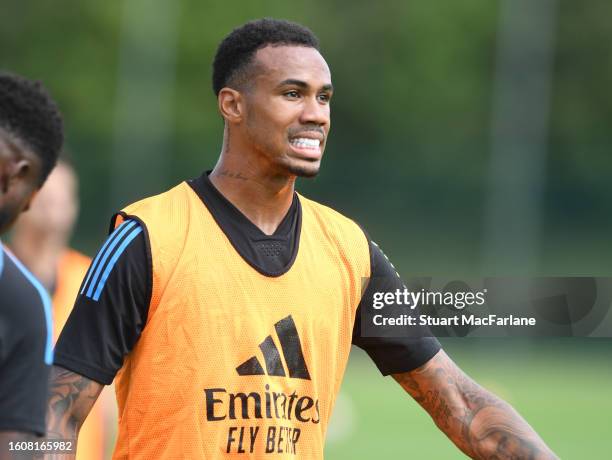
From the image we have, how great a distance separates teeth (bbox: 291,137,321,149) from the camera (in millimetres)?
4961

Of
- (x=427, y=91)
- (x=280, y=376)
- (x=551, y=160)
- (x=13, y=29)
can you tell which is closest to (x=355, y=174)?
(x=551, y=160)

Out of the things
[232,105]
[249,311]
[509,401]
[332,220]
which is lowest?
[249,311]

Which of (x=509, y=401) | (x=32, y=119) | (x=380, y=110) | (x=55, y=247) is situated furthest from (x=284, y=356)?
(x=380, y=110)

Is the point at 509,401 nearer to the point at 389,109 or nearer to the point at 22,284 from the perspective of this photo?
the point at 389,109

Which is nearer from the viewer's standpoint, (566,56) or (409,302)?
(409,302)

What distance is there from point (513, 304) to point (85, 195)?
14.8 metres

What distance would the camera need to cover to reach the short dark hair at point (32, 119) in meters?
3.41

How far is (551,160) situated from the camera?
2031 centimetres

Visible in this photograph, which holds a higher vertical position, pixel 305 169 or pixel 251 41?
pixel 251 41

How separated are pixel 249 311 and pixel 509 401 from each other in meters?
11.9

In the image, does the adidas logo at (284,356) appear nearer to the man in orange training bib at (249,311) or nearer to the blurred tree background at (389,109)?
the man in orange training bib at (249,311)

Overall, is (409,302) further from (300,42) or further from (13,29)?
(13,29)

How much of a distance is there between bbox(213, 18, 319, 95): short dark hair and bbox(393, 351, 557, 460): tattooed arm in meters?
1.26

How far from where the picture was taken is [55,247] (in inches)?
283
